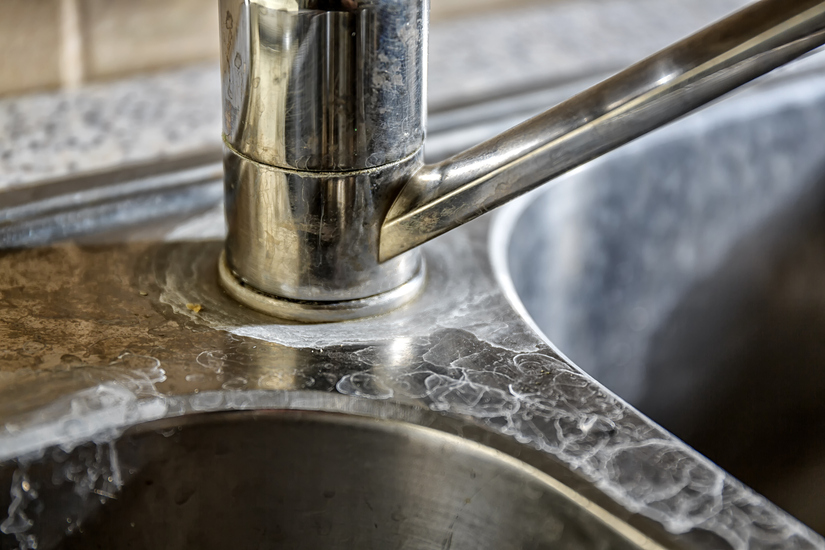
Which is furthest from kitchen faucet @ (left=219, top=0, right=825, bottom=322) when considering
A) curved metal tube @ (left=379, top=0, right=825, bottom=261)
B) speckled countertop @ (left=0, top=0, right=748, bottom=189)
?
speckled countertop @ (left=0, top=0, right=748, bottom=189)

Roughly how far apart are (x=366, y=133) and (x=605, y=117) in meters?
0.10

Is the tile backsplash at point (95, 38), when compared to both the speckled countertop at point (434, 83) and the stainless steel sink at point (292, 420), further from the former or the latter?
the stainless steel sink at point (292, 420)

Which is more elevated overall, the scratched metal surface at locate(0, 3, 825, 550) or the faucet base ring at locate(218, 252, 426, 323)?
the faucet base ring at locate(218, 252, 426, 323)

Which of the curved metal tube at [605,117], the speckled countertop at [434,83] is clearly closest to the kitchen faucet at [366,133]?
the curved metal tube at [605,117]

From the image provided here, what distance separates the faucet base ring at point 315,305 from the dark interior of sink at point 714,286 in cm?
18

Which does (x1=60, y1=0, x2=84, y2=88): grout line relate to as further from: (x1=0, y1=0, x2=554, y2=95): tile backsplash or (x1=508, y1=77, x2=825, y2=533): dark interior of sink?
(x1=508, y1=77, x2=825, y2=533): dark interior of sink

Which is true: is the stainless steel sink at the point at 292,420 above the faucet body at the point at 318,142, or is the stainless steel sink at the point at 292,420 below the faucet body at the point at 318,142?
below

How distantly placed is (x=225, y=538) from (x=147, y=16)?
1.25 ft

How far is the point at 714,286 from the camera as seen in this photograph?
675 mm

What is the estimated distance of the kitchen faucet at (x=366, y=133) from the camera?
32cm

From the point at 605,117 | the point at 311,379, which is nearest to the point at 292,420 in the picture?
the point at 311,379

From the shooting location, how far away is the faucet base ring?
388 millimetres

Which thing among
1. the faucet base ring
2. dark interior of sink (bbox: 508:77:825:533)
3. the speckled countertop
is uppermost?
the speckled countertop

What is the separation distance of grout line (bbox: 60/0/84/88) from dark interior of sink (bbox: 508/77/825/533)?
337 millimetres
